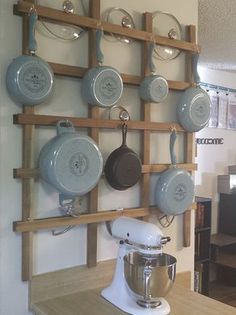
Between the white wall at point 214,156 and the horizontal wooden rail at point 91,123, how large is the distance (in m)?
2.27

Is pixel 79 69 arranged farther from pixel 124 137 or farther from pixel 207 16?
pixel 207 16

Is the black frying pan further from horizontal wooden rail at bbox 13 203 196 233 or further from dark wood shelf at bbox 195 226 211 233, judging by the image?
dark wood shelf at bbox 195 226 211 233

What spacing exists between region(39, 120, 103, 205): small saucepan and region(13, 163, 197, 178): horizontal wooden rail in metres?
0.03

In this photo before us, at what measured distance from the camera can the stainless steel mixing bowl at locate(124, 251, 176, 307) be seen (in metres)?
1.46

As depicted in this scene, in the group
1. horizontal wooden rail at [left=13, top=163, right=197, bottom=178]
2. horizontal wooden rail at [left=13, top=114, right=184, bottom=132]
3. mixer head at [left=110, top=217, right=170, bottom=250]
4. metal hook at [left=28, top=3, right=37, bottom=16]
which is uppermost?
metal hook at [left=28, top=3, right=37, bottom=16]

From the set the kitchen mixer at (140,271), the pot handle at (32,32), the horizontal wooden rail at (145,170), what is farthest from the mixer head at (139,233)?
the pot handle at (32,32)

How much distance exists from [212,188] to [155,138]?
8.35 ft

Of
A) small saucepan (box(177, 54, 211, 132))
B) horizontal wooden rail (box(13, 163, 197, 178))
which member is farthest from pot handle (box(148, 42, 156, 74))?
horizontal wooden rail (box(13, 163, 197, 178))

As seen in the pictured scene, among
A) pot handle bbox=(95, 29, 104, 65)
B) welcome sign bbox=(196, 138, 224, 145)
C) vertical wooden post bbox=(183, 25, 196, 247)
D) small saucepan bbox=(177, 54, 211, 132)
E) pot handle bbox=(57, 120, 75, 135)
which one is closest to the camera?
pot handle bbox=(57, 120, 75, 135)

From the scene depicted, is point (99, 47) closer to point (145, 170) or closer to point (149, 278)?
point (145, 170)

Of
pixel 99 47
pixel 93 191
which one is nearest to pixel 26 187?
pixel 93 191

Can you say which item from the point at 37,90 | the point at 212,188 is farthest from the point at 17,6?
the point at 212,188

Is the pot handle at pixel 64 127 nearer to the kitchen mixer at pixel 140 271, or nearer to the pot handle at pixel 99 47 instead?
the pot handle at pixel 99 47

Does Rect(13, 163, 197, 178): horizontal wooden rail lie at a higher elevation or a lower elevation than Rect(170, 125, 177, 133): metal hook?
lower
